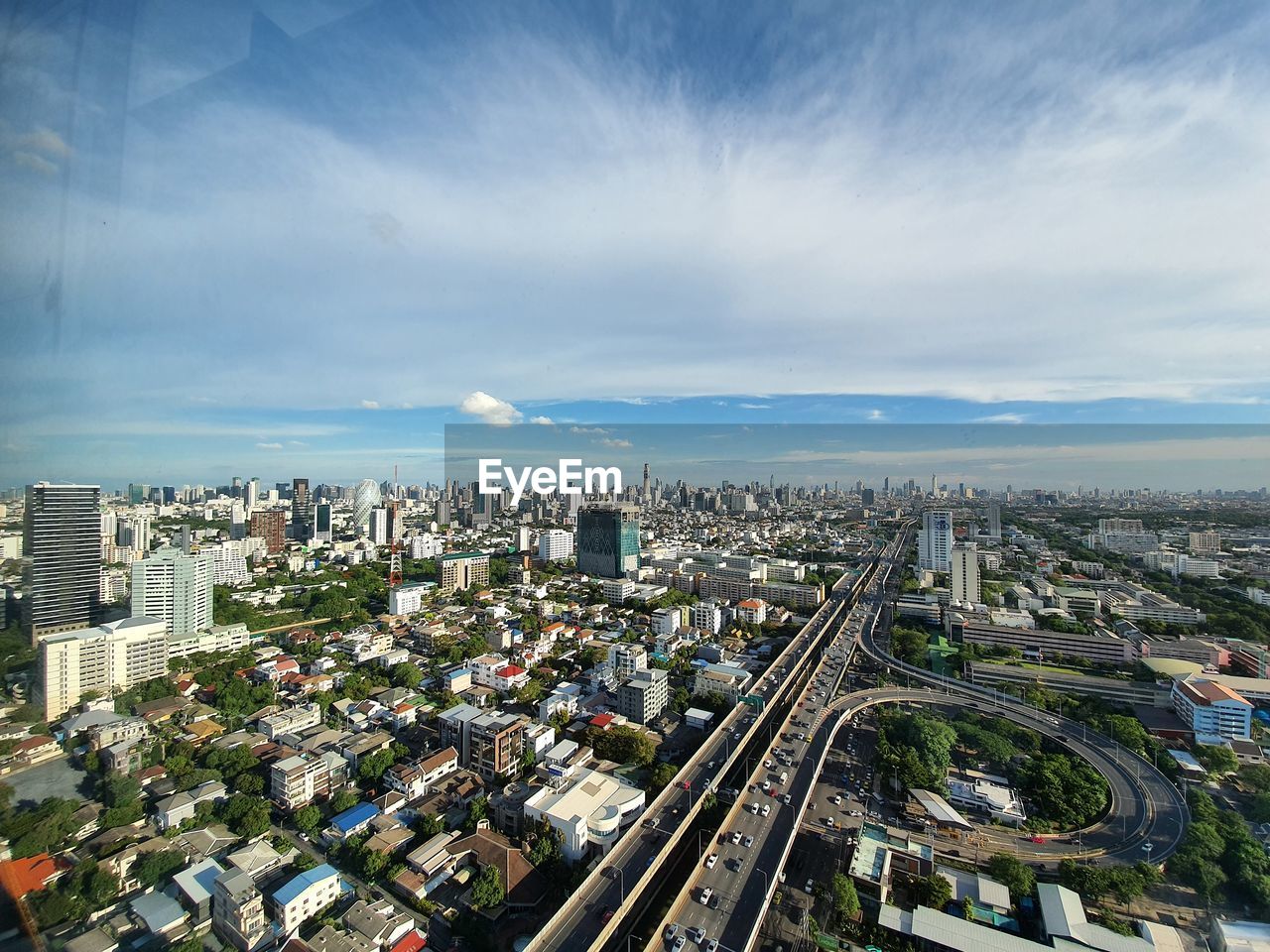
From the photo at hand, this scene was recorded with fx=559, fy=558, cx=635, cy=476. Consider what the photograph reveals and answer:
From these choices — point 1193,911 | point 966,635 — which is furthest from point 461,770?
point 966,635

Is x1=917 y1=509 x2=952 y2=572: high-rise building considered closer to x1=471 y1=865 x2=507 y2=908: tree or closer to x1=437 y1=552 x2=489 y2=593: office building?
x1=437 y1=552 x2=489 y2=593: office building

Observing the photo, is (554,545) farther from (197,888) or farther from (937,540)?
(197,888)

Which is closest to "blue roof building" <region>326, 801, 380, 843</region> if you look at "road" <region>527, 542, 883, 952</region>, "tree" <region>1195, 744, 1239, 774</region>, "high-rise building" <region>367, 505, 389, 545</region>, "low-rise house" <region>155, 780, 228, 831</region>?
"low-rise house" <region>155, 780, 228, 831</region>

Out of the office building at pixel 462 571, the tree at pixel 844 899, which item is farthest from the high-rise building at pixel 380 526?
the tree at pixel 844 899

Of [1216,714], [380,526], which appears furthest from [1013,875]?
[380,526]

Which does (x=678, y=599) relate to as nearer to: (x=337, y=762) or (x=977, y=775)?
(x=977, y=775)

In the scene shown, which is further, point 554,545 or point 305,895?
point 554,545

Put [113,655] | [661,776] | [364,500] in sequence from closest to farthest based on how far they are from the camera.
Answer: [661,776]
[113,655]
[364,500]
